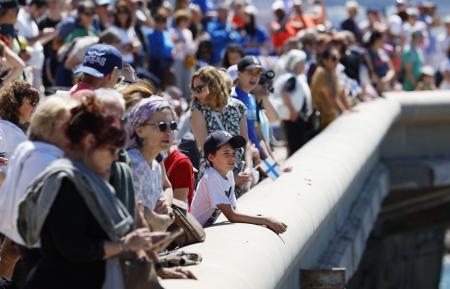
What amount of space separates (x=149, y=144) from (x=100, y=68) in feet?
3.85

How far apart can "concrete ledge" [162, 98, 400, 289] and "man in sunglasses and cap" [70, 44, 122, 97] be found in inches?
39.9

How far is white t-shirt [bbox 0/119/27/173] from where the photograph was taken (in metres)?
8.10

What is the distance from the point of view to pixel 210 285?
240 inches

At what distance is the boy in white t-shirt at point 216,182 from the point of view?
810 centimetres

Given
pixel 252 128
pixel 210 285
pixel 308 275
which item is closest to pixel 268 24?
pixel 252 128

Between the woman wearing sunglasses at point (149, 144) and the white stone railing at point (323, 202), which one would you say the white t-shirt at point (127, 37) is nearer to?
the white stone railing at point (323, 202)

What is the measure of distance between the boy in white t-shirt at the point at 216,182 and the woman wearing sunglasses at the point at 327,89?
24.0 ft

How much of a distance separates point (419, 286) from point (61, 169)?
17.4m

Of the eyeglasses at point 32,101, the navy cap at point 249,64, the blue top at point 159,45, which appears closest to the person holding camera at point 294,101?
the blue top at point 159,45

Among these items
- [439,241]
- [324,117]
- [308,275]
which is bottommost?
[439,241]

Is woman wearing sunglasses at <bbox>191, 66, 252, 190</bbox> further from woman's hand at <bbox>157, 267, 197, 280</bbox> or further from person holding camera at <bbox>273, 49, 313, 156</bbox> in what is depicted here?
Answer: person holding camera at <bbox>273, 49, 313, 156</bbox>

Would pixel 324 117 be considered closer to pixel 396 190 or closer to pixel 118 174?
pixel 396 190

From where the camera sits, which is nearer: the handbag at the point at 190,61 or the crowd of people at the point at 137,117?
the crowd of people at the point at 137,117

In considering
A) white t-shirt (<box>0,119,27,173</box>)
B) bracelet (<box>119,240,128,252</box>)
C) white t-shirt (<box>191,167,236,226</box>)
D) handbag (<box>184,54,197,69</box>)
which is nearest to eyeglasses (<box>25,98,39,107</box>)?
white t-shirt (<box>0,119,27,173</box>)
